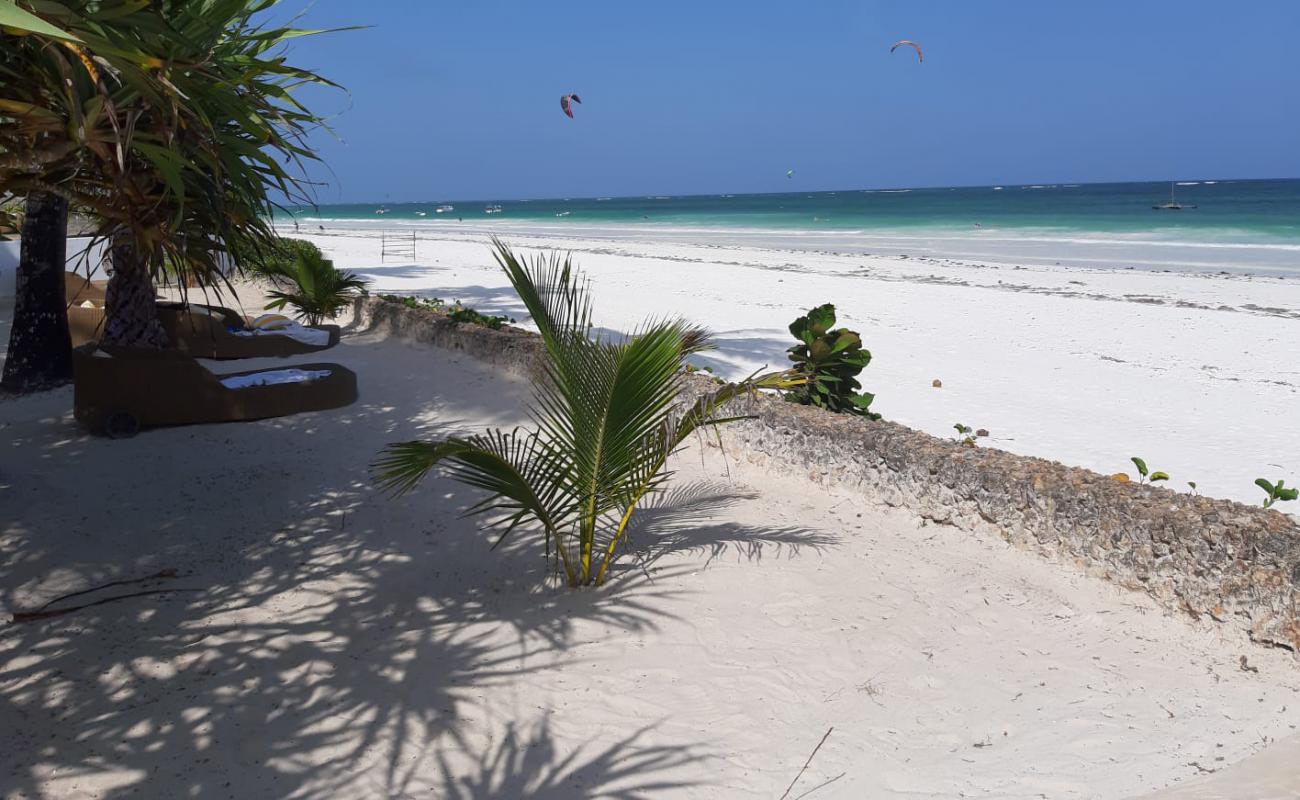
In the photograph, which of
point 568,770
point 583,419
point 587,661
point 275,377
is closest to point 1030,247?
point 275,377

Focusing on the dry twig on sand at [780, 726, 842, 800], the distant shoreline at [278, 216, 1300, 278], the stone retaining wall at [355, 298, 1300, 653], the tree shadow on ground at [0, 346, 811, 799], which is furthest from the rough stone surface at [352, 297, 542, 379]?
the distant shoreline at [278, 216, 1300, 278]

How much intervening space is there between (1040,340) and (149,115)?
9.05 metres

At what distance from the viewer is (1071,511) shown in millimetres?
3479

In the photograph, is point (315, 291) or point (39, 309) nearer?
point (39, 309)

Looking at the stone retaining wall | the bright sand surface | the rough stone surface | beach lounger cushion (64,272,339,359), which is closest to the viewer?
the stone retaining wall

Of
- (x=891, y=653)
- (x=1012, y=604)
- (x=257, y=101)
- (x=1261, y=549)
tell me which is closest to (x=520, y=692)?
(x=891, y=653)

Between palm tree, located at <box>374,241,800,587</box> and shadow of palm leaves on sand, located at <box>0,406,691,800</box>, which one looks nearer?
shadow of palm leaves on sand, located at <box>0,406,691,800</box>

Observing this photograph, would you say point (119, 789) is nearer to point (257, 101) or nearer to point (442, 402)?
point (257, 101)

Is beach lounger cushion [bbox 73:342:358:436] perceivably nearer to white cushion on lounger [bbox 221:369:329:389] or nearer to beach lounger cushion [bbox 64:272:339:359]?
white cushion on lounger [bbox 221:369:329:389]

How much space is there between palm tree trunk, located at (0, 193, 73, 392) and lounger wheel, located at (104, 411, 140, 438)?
154cm

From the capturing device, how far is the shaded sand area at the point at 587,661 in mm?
2510

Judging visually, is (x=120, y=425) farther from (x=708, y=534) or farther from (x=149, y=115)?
(x=708, y=534)

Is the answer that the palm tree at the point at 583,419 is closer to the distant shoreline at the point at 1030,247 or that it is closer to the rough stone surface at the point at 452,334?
the rough stone surface at the point at 452,334

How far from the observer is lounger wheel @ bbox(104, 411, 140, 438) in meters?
5.15
